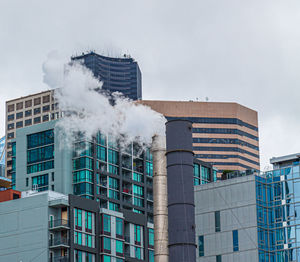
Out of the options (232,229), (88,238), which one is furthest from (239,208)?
(88,238)

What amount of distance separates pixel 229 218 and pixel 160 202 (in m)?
16.5

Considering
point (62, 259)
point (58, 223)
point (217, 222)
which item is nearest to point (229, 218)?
point (217, 222)

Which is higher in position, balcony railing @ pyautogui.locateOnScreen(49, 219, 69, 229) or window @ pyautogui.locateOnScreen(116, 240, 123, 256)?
balcony railing @ pyautogui.locateOnScreen(49, 219, 69, 229)

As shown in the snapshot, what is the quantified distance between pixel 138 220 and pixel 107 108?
1975 cm

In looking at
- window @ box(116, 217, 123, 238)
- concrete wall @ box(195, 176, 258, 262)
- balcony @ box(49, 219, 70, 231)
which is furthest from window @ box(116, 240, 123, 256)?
concrete wall @ box(195, 176, 258, 262)

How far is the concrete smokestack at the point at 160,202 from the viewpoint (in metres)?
96.7

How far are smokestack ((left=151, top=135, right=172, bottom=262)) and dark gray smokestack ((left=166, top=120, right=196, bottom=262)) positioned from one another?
3.75m

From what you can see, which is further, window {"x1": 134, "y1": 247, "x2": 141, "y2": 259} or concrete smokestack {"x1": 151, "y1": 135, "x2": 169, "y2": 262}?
window {"x1": 134, "y1": 247, "x2": 141, "y2": 259}

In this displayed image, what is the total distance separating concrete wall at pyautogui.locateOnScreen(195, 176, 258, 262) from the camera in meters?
109

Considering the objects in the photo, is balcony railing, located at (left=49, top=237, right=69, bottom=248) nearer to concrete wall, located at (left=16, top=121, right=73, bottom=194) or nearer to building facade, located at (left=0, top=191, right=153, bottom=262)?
building facade, located at (left=0, top=191, right=153, bottom=262)

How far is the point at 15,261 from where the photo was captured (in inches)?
4719

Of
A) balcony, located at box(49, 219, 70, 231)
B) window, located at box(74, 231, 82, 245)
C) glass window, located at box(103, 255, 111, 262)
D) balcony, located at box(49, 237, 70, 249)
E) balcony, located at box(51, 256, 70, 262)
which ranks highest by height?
balcony, located at box(49, 219, 70, 231)

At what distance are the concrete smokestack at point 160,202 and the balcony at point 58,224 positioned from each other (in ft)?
79.1

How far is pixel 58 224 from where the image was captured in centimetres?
11981
